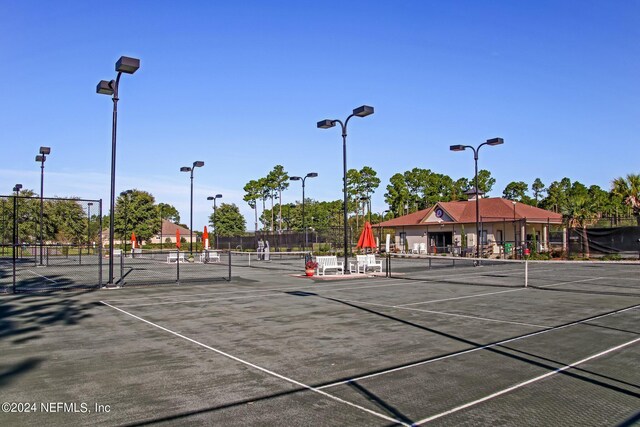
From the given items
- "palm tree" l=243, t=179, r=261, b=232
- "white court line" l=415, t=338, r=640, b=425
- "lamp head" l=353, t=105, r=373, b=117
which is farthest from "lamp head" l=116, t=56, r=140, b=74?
"palm tree" l=243, t=179, r=261, b=232

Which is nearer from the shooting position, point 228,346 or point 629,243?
point 228,346

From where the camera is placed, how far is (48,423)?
4.86 m

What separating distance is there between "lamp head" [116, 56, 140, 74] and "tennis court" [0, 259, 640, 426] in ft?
25.6

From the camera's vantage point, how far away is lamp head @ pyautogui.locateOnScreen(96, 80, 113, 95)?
17.5 m

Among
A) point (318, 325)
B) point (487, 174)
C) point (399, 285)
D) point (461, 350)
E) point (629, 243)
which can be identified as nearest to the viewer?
point (461, 350)

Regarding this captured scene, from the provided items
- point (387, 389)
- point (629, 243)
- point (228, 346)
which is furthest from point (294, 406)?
point (629, 243)

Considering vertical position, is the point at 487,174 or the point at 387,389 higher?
the point at 487,174

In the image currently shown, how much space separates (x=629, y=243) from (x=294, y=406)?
36.5m

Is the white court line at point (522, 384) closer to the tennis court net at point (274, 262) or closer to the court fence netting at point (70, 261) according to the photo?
the court fence netting at point (70, 261)

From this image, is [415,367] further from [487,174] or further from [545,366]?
[487,174]

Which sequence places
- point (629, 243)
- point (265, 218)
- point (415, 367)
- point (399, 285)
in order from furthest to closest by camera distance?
1. point (265, 218)
2. point (629, 243)
3. point (399, 285)
4. point (415, 367)

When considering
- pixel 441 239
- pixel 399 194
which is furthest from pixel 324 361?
pixel 399 194

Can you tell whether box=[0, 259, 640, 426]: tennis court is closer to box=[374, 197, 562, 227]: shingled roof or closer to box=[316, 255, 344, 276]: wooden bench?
box=[316, 255, 344, 276]: wooden bench

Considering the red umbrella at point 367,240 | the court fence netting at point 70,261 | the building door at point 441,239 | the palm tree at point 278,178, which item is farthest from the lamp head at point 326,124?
the palm tree at point 278,178
